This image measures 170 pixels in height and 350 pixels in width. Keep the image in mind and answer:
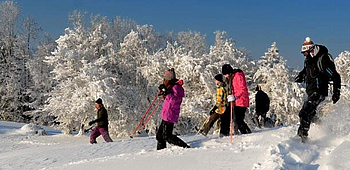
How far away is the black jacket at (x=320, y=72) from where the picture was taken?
20.7 feet

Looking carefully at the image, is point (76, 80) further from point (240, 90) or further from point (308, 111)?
point (308, 111)

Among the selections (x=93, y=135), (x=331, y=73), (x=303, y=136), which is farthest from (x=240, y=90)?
(x=93, y=135)

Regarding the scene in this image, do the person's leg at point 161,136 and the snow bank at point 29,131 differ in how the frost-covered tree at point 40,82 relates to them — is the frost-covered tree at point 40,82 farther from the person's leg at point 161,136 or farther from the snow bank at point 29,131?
the person's leg at point 161,136

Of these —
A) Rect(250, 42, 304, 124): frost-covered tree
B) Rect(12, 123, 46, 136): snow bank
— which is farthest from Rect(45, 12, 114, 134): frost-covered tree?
Rect(250, 42, 304, 124): frost-covered tree

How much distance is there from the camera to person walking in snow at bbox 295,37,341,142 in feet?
20.7

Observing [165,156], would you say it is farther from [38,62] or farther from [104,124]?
[38,62]

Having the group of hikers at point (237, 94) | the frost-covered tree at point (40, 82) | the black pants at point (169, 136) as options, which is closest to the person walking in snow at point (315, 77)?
the group of hikers at point (237, 94)

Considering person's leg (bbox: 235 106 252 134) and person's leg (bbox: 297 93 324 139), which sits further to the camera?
person's leg (bbox: 235 106 252 134)

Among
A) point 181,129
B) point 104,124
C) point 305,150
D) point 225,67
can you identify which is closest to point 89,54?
point 181,129

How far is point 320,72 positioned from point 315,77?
0.40 ft

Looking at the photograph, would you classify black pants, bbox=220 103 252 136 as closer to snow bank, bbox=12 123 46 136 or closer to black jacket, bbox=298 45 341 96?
black jacket, bbox=298 45 341 96

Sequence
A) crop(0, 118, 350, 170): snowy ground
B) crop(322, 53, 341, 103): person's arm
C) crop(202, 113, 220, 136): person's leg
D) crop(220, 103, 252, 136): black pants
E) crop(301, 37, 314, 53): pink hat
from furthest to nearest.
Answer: crop(202, 113, 220, 136): person's leg → crop(220, 103, 252, 136): black pants → crop(301, 37, 314, 53): pink hat → crop(322, 53, 341, 103): person's arm → crop(0, 118, 350, 170): snowy ground

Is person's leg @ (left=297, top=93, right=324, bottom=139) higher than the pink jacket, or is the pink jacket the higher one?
the pink jacket

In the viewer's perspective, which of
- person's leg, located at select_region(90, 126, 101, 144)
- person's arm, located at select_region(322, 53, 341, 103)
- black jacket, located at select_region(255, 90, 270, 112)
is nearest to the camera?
person's arm, located at select_region(322, 53, 341, 103)
